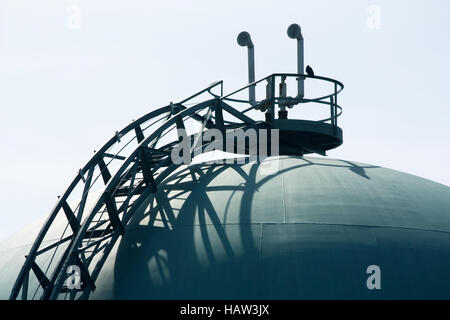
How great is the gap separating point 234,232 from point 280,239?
1.75m

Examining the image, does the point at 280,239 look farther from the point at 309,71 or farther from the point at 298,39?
the point at 298,39

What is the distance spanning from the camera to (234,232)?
29984 mm

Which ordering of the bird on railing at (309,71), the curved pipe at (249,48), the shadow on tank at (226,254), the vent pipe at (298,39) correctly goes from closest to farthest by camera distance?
the shadow on tank at (226,254), the bird on railing at (309,71), the vent pipe at (298,39), the curved pipe at (249,48)

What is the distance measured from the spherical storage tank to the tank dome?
0.04m

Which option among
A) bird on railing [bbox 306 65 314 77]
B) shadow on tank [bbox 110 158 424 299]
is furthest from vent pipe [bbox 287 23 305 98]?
shadow on tank [bbox 110 158 424 299]

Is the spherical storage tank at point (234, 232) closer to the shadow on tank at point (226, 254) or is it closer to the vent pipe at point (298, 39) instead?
the shadow on tank at point (226, 254)

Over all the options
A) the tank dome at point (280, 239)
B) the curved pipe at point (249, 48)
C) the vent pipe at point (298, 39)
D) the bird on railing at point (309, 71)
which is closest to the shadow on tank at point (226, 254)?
the tank dome at point (280, 239)

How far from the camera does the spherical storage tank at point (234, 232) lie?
28375mm

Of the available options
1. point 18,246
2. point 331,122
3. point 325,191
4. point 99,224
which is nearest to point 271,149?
point 331,122

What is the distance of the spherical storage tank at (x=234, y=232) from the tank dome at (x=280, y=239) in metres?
0.04

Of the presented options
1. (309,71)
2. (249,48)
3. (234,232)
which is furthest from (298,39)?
(234,232)

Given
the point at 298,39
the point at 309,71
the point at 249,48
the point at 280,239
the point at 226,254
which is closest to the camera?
A: the point at 226,254

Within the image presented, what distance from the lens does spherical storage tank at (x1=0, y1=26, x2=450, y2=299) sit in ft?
93.1

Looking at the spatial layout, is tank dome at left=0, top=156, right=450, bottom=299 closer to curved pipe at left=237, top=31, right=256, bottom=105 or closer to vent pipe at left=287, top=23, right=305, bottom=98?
vent pipe at left=287, top=23, right=305, bottom=98
